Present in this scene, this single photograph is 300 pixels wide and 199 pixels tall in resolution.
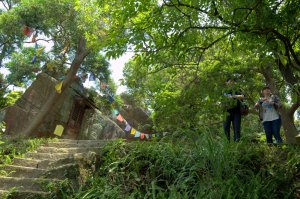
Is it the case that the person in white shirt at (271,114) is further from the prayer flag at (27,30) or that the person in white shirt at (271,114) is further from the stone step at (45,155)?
the prayer flag at (27,30)

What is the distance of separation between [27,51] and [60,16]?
753cm

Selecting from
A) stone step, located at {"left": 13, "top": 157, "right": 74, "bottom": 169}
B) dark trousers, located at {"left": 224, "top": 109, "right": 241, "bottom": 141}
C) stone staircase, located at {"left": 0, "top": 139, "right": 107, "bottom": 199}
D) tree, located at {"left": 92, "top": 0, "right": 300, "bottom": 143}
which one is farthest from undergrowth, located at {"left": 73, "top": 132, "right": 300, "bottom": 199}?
dark trousers, located at {"left": 224, "top": 109, "right": 241, "bottom": 141}

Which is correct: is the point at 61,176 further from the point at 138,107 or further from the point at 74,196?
the point at 138,107

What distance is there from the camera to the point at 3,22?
1339cm

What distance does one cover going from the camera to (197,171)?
4.25m

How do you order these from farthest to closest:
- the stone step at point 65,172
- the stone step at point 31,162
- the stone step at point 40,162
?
the stone step at point 31,162 < the stone step at point 40,162 < the stone step at point 65,172

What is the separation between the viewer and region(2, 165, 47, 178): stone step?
5.70 meters

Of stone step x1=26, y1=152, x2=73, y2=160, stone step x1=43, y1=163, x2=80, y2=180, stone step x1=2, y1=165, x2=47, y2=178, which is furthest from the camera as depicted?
stone step x1=26, y1=152, x2=73, y2=160

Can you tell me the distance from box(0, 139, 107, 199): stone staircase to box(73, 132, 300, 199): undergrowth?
43 centimetres

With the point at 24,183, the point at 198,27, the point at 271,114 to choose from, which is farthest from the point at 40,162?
the point at 271,114

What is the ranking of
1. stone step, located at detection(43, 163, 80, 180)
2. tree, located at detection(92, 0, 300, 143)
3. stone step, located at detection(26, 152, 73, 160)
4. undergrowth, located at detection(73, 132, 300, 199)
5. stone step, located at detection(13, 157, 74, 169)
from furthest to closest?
stone step, located at detection(26, 152, 73, 160), stone step, located at detection(13, 157, 74, 169), stone step, located at detection(43, 163, 80, 180), tree, located at detection(92, 0, 300, 143), undergrowth, located at detection(73, 132, 300, 199)

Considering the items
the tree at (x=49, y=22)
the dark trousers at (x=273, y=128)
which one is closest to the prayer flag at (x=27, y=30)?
the tree at (x=49, y=22)

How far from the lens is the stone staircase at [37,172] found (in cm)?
473

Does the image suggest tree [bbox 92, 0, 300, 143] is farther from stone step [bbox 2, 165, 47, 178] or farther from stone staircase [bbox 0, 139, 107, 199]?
stone step [bbox 2, 165, 47, 178]
